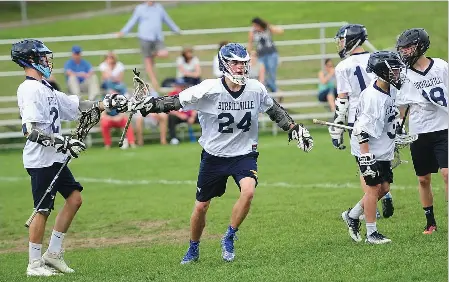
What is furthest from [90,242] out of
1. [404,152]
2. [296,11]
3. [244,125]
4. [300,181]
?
[296,11]

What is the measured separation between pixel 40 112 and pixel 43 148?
43 centimetres

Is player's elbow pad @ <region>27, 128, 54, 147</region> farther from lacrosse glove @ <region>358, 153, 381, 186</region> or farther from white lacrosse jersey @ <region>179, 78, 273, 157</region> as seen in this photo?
lacrosse glove @ <region>358, 153, 381, 186</region>

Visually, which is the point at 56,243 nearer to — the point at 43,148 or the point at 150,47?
the point at 43,148

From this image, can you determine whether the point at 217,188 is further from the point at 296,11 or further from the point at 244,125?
the point at 296,11

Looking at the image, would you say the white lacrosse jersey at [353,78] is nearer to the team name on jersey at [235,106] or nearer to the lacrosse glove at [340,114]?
the lacrosse glove at [340,114]

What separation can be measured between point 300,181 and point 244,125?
20.6ft

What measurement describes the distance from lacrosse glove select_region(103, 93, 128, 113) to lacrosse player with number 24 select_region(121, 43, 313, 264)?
174 mm

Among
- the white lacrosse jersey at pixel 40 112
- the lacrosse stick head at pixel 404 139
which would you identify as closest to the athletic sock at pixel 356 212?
the lacrosse stick head at pixel 404 139

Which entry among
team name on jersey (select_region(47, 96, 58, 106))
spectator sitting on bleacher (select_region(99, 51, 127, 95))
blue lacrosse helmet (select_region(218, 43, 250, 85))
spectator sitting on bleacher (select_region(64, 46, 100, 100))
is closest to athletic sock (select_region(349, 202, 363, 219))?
blue lacrosse helmet (select_region(218, 43, 250, 85))

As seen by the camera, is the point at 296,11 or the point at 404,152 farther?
the point at 296,11

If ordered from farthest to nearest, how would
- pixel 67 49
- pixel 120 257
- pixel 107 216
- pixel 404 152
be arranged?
pixel 67 49 → pixel 404 152 → pixel 107 216 → pixel 120 257

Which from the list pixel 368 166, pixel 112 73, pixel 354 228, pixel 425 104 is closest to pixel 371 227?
pixel 354 228

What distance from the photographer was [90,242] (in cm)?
1257

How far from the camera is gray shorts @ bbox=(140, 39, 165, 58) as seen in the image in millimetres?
23078
